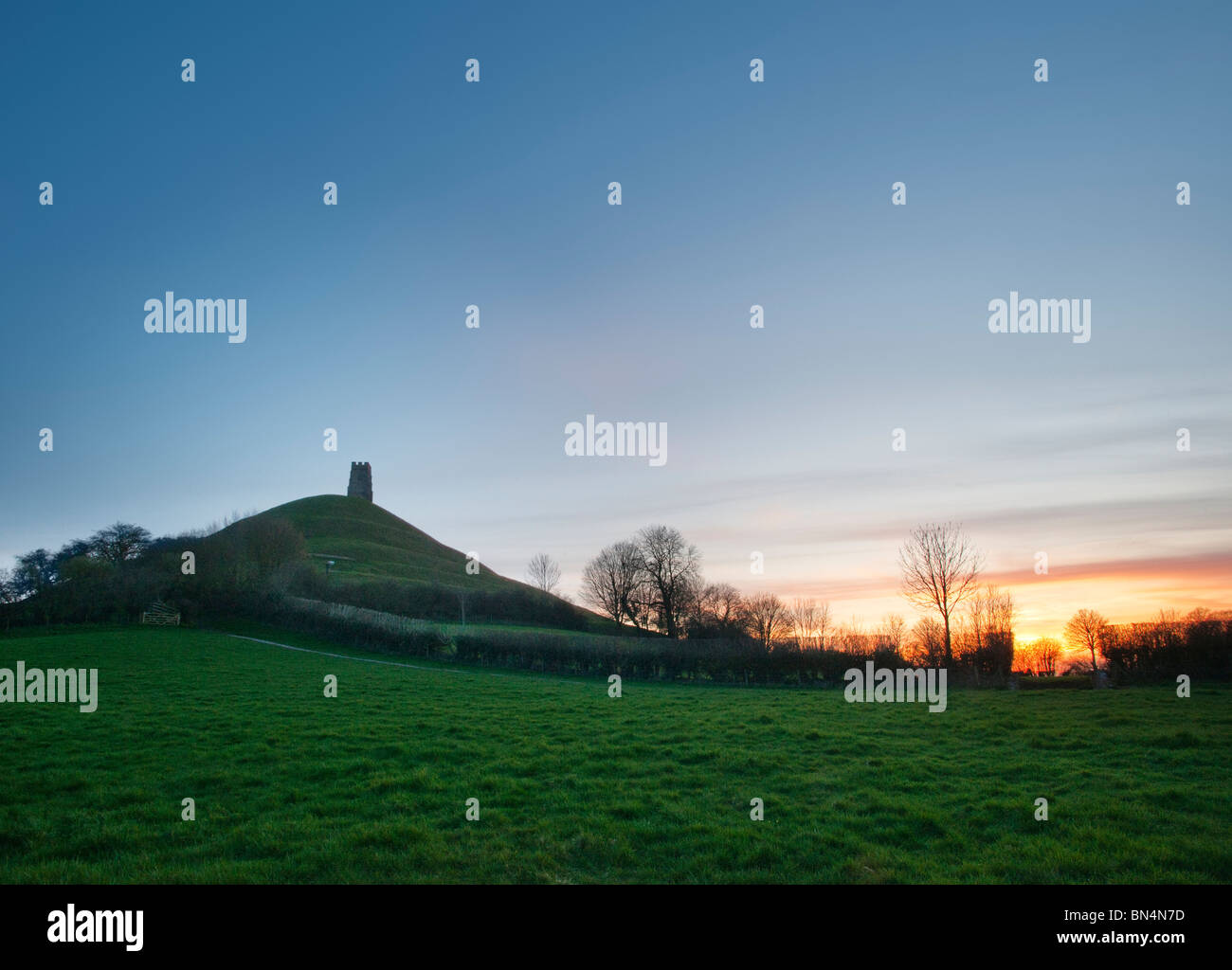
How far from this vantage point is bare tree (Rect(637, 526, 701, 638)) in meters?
89.9

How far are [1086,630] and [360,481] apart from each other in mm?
177960

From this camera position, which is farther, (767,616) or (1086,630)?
(767,616)

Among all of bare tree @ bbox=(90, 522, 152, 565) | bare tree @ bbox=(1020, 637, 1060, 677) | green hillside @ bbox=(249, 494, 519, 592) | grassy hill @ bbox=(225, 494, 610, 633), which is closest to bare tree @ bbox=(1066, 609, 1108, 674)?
bare tree @ bbox=(1020, 637, 1060, 677)

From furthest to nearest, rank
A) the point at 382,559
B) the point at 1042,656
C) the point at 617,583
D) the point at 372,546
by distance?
the point at 372,546 < the point at 382,559 < the point at 617,583 < the point at 1042,656

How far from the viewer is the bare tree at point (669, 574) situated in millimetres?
89938

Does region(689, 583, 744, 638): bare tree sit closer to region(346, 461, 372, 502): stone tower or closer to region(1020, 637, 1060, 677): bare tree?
region(1020, 637, 1060, 677): bare tree

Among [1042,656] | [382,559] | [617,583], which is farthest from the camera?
[382,559]

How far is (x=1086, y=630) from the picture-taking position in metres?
46.5

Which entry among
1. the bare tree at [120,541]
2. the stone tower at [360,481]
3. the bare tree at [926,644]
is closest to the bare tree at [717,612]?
the bare tree at [926,644]

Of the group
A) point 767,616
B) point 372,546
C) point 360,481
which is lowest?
point 767,616

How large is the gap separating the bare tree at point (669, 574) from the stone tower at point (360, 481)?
11953 cm

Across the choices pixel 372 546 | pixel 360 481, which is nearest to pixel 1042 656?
pixel 372 546

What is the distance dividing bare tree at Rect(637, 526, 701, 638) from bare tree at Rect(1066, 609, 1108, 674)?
47264 millimetres

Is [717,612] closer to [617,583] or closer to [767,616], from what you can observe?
[767,616]
